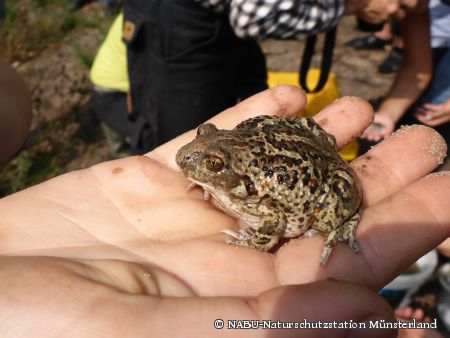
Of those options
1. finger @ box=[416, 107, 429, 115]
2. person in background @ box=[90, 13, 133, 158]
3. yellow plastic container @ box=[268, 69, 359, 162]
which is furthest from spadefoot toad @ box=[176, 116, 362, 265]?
finger @ box=[416, 107, 429, 115]

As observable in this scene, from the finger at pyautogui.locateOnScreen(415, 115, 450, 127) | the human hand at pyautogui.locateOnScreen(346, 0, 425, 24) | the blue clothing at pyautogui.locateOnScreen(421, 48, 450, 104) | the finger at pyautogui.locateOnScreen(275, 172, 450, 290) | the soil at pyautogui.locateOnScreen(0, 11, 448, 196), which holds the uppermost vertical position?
the human hand at pyautogui.locateOnScreen(346, 0, 425, 24)

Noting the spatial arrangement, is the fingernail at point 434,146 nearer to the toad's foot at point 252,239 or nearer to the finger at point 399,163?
the finger at point 399,163

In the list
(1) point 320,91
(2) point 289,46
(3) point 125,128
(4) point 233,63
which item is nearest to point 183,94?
(4) point 233,63

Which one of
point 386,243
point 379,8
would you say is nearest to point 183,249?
point 386,243

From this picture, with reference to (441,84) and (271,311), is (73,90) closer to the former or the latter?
(441,84)

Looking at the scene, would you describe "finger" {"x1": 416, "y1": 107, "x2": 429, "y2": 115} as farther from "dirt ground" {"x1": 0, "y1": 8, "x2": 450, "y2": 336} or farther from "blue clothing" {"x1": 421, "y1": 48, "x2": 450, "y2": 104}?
"dirt ground" {"x1": 0, "y1": 8, "x2": 450, "y2": 336}

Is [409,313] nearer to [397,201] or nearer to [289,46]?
[397,201]

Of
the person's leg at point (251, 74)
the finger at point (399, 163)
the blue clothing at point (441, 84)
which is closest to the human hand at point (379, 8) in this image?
the person's leg at point (251, 74)
